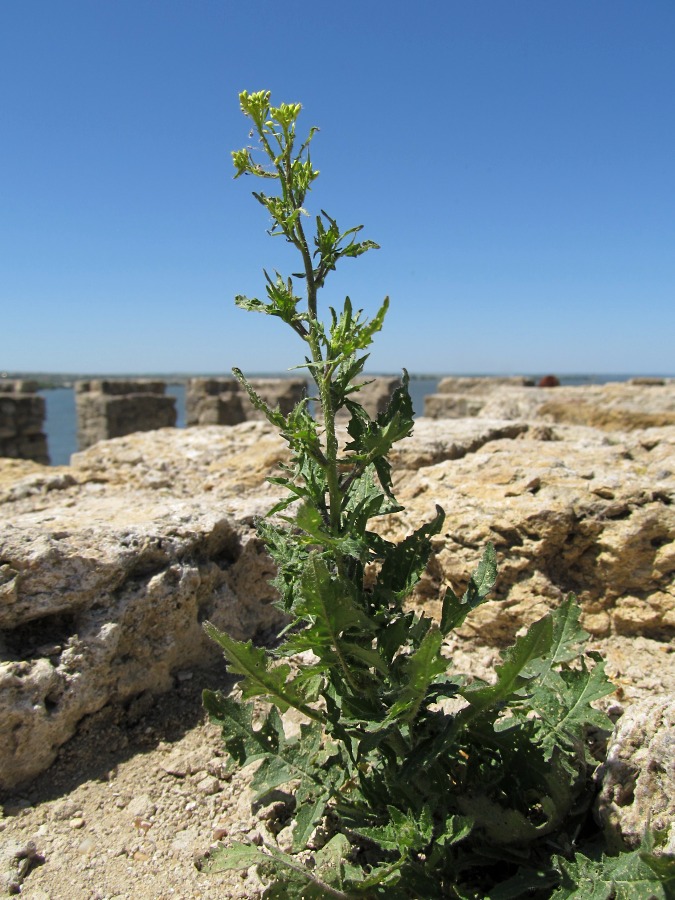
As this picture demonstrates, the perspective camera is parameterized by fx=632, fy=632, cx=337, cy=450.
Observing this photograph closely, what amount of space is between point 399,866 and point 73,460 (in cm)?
348

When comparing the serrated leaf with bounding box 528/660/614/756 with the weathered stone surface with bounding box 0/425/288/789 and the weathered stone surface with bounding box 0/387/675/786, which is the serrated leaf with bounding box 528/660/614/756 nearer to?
the weathered stone surface with bounding box 0/387/675/786

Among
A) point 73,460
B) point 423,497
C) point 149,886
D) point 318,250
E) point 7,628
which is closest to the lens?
point 318,250

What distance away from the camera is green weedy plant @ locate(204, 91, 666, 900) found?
1552 millimetres

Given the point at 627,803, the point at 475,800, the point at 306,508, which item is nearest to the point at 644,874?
the point at 627,803

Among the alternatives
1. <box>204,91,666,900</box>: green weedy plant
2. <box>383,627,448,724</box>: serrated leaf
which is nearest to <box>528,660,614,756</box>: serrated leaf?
<box>204,91,666,900</box>: green weedy plant

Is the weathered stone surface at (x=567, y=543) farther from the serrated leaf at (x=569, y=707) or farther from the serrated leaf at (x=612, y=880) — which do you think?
the serrated leaf at (x=612, y=880)

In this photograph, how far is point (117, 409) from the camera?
11.1 m

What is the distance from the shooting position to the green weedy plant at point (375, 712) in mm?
1552

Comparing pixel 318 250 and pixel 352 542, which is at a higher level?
pixel 318 250

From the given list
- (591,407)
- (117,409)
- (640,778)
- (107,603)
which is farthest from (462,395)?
(640,778)

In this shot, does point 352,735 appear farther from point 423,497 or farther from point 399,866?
point 423,497

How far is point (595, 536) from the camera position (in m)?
2.61

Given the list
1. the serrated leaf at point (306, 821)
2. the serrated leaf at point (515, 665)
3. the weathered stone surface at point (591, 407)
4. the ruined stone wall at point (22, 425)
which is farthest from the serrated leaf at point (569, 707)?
the ruined stone wall at point (22, 425)

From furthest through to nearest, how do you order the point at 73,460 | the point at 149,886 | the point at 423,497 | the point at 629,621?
the point at 73,460 < the point at 423,497 < the point at 629,621 < the point at 149,886
